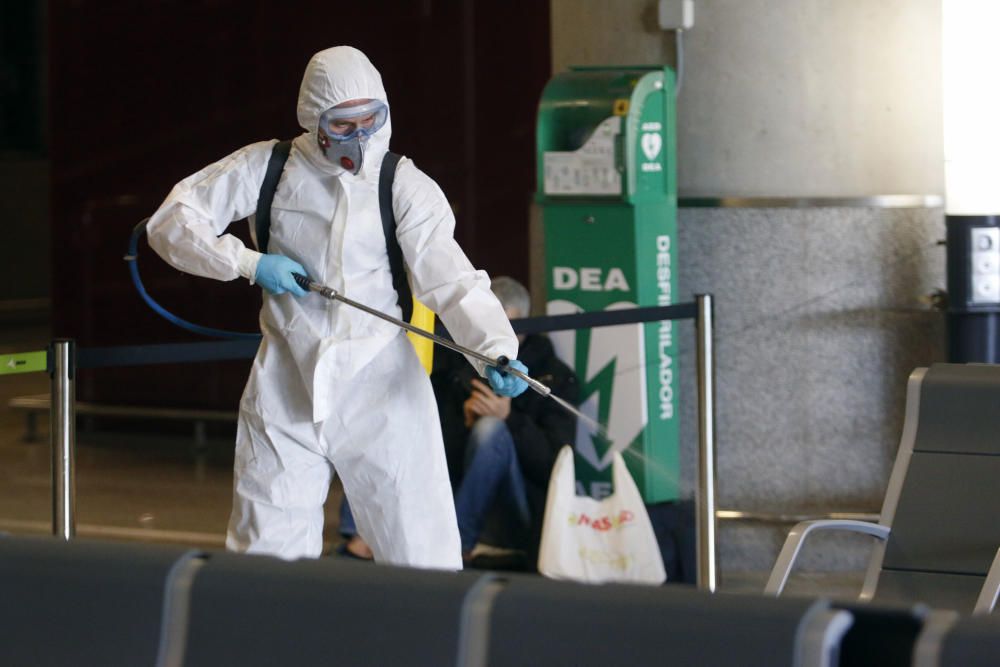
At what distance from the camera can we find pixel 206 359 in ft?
13.5

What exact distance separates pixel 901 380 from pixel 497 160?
255cm

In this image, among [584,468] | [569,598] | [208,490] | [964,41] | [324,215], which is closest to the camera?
[569,598]

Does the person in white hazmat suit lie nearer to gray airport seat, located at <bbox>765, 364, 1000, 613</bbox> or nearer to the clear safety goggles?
the clear safety goggles

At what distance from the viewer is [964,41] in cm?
499

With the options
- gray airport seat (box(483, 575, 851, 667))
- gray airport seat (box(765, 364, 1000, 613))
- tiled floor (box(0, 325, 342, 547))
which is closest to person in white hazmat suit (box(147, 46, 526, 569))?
gray airport seat (box(765, 364, 1000, 613))

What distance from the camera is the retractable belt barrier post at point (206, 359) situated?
3.86 meters

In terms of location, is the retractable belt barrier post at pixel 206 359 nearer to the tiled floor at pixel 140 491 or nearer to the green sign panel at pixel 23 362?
the green sign panel at pixel 23 362

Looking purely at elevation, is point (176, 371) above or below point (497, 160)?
below

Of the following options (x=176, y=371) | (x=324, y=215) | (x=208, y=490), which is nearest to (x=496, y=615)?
(x=324, y=215)

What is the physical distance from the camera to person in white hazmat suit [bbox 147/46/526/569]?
11.8ft

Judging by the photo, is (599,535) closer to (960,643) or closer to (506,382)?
(506,382)

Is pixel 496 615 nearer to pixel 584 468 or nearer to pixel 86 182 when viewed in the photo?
pixel 584 468

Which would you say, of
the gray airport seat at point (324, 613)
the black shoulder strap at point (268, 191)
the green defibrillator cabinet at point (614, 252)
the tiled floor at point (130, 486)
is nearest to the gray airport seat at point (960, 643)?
the gray airport seat at point (324, 613)

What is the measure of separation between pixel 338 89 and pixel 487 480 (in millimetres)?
2146
